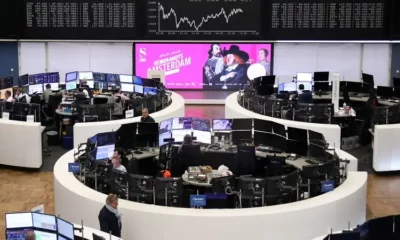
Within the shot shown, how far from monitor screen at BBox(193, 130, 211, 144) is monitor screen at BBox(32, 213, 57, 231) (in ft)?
16.2

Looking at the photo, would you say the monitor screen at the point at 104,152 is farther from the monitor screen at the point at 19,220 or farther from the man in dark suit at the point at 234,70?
the man in dark suit at the point at 234,70

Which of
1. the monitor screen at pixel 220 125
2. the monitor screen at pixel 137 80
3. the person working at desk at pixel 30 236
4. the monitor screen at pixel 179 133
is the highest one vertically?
the monitor screen at pixel 137 80

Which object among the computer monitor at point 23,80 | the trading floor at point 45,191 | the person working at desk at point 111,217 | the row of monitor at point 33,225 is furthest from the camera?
the computer monitor at point 23,80

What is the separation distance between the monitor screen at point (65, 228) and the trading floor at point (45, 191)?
2.72 meters

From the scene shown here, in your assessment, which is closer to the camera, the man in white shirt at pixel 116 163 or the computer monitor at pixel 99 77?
the man in white shirt at pixel 116 163

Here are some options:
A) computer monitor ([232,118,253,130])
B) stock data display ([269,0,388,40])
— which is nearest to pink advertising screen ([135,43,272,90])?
stock data display ([269,0,388,40])

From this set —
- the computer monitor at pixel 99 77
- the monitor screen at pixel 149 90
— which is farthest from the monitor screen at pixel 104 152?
the computer monitor at pixel 99 77

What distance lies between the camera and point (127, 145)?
46.2ft

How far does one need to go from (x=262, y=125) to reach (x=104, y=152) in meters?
3.17

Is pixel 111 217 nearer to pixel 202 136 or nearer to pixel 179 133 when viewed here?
pixel 179 133

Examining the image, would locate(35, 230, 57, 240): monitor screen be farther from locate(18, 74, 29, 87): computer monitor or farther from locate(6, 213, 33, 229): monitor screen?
locate(18, 74, 29, 87): computer monitor

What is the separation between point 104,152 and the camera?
13.0 m

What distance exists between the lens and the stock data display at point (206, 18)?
23094mm

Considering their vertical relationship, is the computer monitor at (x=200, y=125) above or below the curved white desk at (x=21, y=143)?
above
